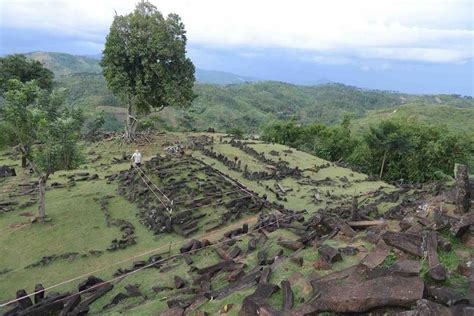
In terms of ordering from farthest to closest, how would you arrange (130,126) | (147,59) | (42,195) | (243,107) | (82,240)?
1. (243,107)
2. (130,126)
3. (147,59)
4. (42,195)
5. (82,240)

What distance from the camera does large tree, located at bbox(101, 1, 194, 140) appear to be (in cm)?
2919

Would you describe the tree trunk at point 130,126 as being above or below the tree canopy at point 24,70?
below

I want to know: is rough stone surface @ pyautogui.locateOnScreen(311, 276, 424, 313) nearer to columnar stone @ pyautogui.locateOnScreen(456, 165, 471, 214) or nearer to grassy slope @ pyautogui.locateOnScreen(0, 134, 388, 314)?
grassy slope @ pyautogui.locateOnScreen(0, 134, 388, 314)

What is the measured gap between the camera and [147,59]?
29219mm

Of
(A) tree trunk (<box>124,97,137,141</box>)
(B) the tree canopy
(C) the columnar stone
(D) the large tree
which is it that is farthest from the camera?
(B) the tree canopy

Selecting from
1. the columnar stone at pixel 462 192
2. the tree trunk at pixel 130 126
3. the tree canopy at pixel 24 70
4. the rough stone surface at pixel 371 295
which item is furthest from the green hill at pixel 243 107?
the rough stone surface at pixel 371 295

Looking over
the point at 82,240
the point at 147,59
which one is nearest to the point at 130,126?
the point at 147,59

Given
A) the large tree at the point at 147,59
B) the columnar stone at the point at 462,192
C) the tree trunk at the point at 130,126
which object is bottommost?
the tree trunk at the point at 130,126

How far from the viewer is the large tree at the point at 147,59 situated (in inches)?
1149

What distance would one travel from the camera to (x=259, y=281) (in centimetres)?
942

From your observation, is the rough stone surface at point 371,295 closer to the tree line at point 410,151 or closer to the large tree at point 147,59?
the large tree at point 147,59

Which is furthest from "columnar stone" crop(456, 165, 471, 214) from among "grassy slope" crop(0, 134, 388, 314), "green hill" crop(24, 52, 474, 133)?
"green hill" crop(24, 52, 474, 133)

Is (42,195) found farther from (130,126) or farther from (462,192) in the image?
(462,192)

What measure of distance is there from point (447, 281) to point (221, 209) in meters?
12.1
